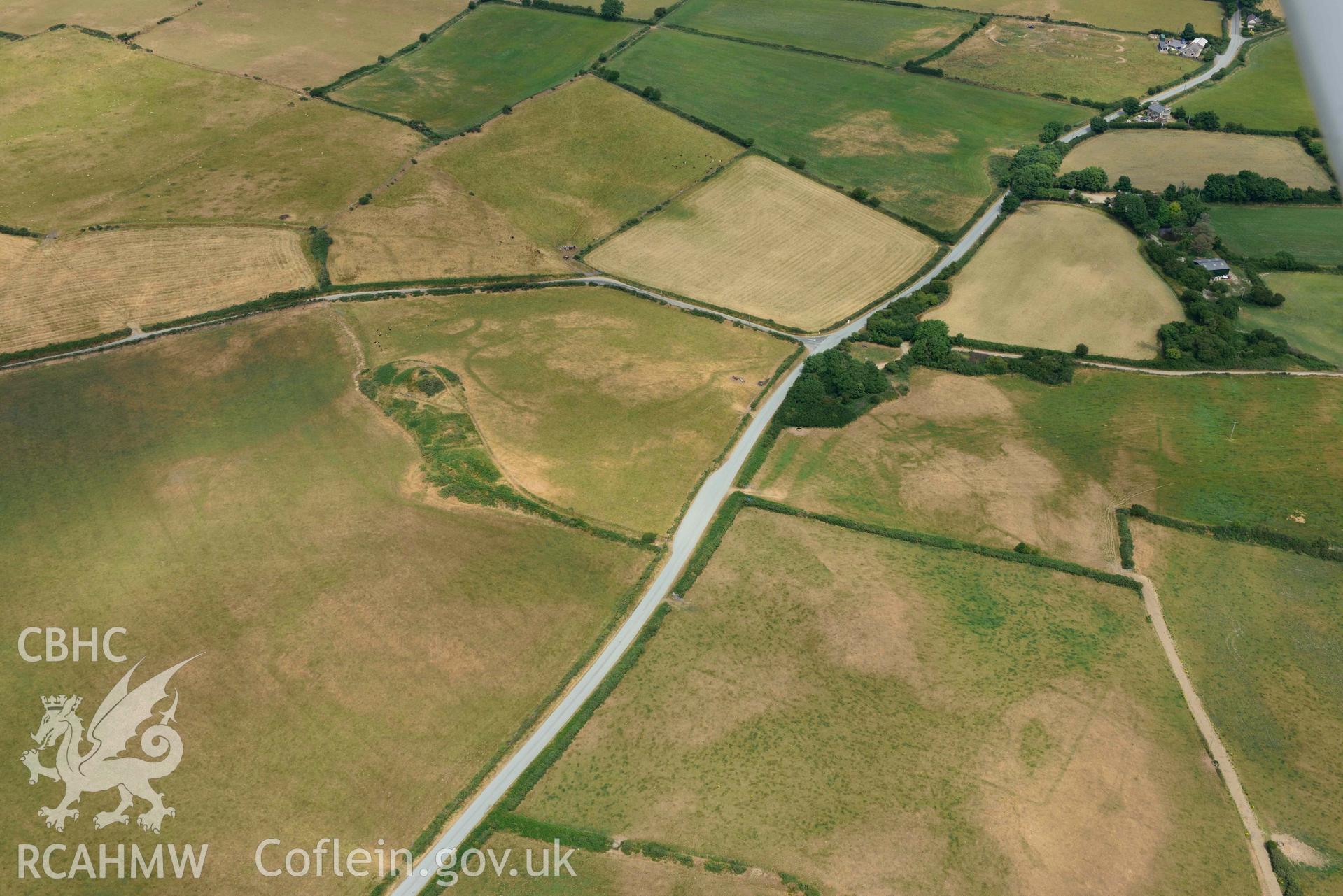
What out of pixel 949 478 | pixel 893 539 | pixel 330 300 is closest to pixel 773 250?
pixel 949 478

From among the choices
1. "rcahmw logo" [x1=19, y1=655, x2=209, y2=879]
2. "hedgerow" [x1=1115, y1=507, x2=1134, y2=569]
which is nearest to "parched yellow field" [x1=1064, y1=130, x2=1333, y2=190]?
"hedgerow" [x1=1115, y1=507, x2=1134, y2=569]

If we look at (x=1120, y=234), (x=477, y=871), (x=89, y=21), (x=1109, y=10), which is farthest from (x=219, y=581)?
(x=1109, y=10)

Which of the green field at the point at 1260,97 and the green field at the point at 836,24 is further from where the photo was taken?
the green field at the point at 836,24

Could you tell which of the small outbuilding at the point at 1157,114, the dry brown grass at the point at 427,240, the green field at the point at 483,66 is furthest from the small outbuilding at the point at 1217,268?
the green field at the point at 483,66

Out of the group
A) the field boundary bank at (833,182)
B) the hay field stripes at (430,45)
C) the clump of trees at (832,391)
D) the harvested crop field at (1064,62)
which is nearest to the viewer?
the clump of trees at (832,391)

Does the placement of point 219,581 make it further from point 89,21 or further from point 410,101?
point 89,21

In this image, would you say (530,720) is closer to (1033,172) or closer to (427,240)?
(427,240)

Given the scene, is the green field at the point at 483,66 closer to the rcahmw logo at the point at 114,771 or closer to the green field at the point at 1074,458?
the green field at the point at 1074,458
